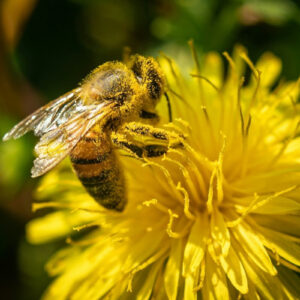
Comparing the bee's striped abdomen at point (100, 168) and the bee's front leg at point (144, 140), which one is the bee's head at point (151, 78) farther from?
the bee's striped abdomen at point (100, 168)

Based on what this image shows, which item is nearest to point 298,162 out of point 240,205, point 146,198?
point 240,205

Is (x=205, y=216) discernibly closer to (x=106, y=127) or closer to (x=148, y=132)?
(x=148, y=132)

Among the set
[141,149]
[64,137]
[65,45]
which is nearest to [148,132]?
[141,149]

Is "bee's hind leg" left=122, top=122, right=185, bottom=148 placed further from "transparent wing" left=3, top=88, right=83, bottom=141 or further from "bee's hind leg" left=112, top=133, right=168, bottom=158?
"transparent wing" left=3, top=88, right=83, bottom=141

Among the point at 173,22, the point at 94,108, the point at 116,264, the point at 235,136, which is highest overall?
the point at 173,22

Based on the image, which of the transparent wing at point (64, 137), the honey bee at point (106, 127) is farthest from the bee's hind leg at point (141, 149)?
the transparent wing at point (64, 137)

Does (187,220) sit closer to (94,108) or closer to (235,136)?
(235,136)
